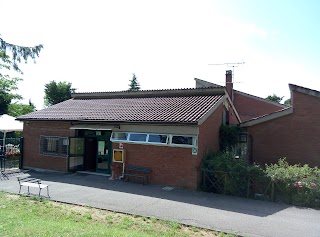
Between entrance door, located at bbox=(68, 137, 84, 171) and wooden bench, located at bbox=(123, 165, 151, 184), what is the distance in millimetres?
3949

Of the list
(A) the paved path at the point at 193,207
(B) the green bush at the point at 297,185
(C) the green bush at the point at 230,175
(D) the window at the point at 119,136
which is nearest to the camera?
(A) the paved path at the point at 193,207

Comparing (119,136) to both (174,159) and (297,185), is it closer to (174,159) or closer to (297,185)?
(174,159)

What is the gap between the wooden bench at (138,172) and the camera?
44.3 ft

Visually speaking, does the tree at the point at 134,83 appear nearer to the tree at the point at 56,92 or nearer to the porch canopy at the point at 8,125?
the tree at the point at 56,92

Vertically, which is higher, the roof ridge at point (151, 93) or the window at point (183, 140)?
the roof ridge at point (151, 93)

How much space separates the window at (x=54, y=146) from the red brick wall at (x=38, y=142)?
0.78 feet

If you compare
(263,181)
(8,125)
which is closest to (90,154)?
(8,125)

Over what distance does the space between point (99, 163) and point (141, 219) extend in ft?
28.1

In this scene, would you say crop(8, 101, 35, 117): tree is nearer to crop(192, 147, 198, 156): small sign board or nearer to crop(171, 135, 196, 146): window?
crop(171, 135, 196, 146): window

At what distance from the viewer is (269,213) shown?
30.9ft

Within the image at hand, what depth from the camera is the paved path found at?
7.99 m

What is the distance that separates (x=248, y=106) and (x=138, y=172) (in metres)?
19.1

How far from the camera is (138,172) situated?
1379 centimetres

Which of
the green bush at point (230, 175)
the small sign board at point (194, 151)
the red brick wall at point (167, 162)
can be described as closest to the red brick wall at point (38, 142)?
the red brick wall at point (167, 162)
